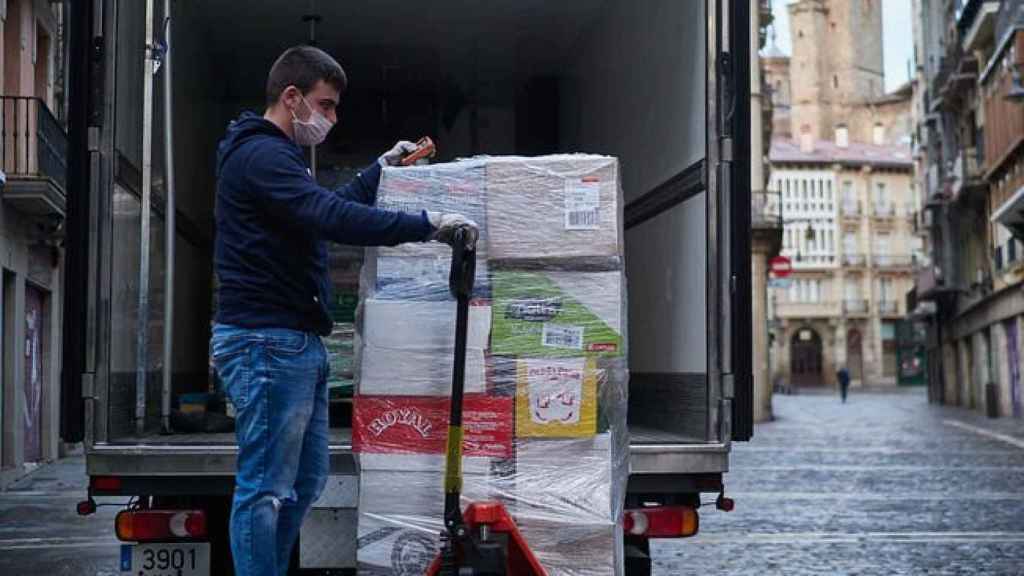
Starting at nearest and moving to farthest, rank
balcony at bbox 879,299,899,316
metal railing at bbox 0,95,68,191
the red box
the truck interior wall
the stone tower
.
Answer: the red box
the truck interior wall
metal railing at bbox 0,95,68,191
balcony at bbox 879,299,899,316
the stone tower

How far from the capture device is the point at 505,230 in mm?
4938

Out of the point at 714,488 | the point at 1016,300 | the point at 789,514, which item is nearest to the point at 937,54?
the point at 1016,300

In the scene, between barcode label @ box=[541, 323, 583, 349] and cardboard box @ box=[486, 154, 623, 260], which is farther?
cardboard box @ box=[486, 154, 623, 260]

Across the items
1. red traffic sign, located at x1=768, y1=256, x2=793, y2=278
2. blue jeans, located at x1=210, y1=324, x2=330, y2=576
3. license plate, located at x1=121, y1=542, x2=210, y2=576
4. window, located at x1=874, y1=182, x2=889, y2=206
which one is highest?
window, located at x1=874, y1=182, x2=889, y2=206

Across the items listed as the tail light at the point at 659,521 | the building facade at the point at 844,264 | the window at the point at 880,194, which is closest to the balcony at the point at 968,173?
the tail light at the point at 659,521

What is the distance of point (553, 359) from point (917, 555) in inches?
203

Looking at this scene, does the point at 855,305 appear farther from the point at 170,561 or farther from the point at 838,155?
the point at 170,561

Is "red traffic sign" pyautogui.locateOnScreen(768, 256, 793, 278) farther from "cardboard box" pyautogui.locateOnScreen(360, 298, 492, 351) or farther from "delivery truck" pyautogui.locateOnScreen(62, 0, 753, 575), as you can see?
"cardboard box" pyautogui.locateOnScreen(360, 298, 492, 351)

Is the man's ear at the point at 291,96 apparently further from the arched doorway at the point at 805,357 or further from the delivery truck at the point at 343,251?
the arched doorway at the point at 805,357


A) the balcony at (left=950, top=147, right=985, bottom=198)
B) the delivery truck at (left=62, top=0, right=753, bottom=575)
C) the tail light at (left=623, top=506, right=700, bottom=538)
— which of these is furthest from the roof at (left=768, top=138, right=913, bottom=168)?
the tail light at (left=623, top=506, right=700, bottom=538)

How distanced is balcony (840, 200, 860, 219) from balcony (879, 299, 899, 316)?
5.88 meters

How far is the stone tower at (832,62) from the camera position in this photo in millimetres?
115312

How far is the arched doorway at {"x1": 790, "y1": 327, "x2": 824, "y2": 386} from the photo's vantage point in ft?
316

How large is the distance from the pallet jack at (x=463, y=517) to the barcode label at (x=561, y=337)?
1.03 ft
